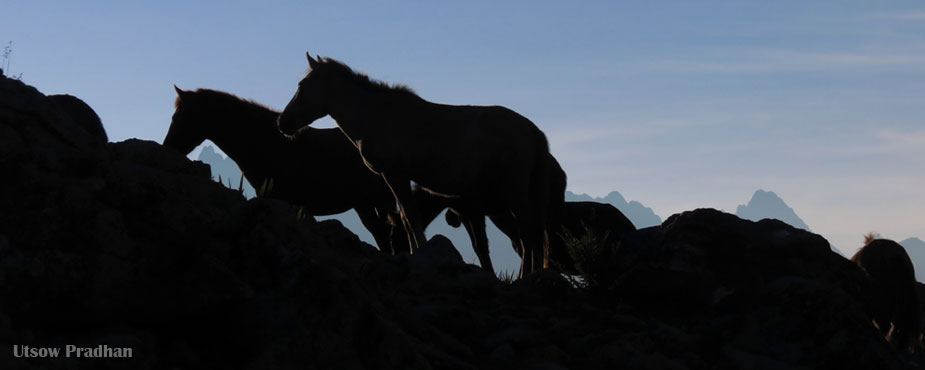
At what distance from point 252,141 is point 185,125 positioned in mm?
1038

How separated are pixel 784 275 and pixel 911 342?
4.78 metres

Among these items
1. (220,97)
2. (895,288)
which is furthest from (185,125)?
(895,288)

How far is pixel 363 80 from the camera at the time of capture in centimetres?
1238

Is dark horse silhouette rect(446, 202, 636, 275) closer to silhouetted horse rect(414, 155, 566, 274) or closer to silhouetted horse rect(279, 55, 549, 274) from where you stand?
silhouetted horse rect(414, 155, 566, 274)

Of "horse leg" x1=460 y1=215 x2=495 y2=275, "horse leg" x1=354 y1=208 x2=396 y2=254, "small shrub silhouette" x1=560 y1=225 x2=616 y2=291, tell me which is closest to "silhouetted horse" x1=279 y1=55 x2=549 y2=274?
"horse leg" x1=460 y1=215 x2=495 y2=275

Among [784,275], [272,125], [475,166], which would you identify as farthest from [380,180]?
[784,275]

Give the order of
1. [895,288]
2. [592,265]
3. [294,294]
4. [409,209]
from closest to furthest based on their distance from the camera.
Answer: [294,294] → [592,265] → [409,209] → [895,288]

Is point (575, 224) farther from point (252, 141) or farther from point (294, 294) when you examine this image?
point (294, 294)

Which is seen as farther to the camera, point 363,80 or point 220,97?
point 220,97

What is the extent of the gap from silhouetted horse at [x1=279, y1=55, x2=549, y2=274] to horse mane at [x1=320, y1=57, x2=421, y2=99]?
20mm

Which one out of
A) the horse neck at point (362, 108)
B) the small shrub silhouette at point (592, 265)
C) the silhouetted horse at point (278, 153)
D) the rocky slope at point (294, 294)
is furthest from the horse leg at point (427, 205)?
the small shrub silhouette at point (592, 265)

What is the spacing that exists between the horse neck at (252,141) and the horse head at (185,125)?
23 cm

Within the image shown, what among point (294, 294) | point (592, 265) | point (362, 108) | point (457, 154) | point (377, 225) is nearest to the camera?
point (294, 294)

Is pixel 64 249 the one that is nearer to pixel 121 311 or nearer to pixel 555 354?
pixel 121 311
